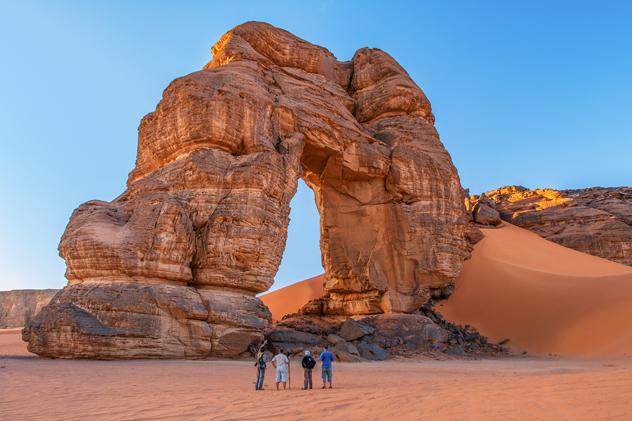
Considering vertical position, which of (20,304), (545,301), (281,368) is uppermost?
(20,304)

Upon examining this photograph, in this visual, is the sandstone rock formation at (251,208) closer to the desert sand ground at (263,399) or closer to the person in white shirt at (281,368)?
the desert sand ground at (263,399)

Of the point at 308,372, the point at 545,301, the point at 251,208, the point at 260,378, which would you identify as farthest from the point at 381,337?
the point at 260,378

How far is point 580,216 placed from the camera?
35.2 meters

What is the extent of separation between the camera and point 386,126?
77.2 feet

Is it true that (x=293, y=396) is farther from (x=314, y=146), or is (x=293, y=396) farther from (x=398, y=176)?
(x=398, y=176)

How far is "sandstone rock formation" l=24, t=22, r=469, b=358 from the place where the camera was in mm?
13047

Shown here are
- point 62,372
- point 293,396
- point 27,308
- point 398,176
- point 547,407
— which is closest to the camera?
point 547,407

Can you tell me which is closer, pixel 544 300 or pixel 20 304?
pixel 544 300

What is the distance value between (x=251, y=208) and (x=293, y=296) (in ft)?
65.8

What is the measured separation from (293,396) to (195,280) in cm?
778

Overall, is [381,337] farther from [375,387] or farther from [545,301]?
[375,387]

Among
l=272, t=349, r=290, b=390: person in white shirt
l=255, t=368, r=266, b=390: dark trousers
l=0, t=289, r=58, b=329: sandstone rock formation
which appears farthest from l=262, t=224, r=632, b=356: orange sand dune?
l=0, t=289, r=58, b=329: sandstone rock formation

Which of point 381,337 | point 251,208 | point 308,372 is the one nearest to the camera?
point 308,372

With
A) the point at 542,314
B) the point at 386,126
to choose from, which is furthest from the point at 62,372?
the point at 542,314
